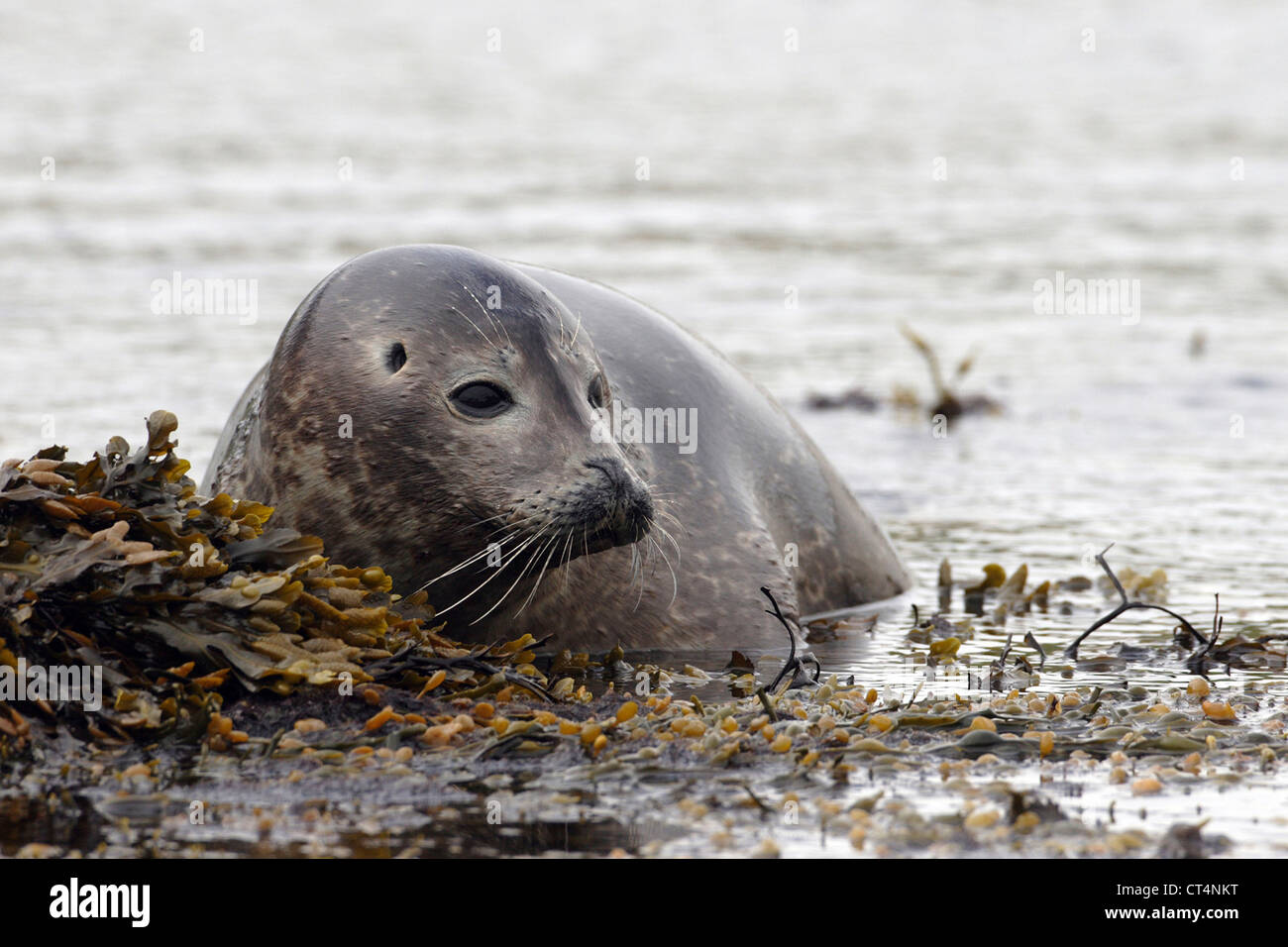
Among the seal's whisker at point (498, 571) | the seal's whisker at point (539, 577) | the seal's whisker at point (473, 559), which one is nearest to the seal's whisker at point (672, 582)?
the seal's whisker at point (539, 577)

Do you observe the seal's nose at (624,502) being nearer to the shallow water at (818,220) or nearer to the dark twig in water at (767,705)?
the dark twig in water at (767,705)

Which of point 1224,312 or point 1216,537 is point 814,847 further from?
point 1224,312

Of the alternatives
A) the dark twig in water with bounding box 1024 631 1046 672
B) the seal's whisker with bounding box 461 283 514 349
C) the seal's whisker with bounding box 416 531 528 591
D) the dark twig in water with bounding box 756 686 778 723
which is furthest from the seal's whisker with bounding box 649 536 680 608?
→ the dark twig in water with bounding box 1024 631 1046 672

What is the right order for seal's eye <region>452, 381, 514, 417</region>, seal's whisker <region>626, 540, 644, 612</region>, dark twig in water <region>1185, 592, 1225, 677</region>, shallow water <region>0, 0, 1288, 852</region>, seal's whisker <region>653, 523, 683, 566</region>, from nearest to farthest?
seal's eye <region>452, 381, 514, 417</region> → seal's whisker <region>653, 523, 683, 566</region> → seal's whisker <region>626, 540, 644, 612</region> → dark twig in water <region>1185, 592, 1225, 677</region> → shallow water <region>0, 0, 1288, 852</region>

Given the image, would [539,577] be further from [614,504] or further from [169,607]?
[169,607]

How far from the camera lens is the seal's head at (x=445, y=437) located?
5.16 metres

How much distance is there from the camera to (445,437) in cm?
525

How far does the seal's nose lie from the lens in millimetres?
5066

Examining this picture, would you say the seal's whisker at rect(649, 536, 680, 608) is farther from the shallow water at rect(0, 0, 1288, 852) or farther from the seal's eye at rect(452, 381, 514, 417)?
the seal's eye at rect(452, 381, 514, 417)

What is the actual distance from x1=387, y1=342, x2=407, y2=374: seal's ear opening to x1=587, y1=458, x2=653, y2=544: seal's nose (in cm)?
62

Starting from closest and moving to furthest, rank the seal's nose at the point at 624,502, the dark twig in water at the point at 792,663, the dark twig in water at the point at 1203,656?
the seal's nose at the point at 624,502 → the dark twig in water at the point at 792,663 → the dark twig in water at the point at 1203,656

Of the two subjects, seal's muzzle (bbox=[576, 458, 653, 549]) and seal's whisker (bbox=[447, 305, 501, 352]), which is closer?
seal's muzzle (bbox=[576, 458, 653, 549])
